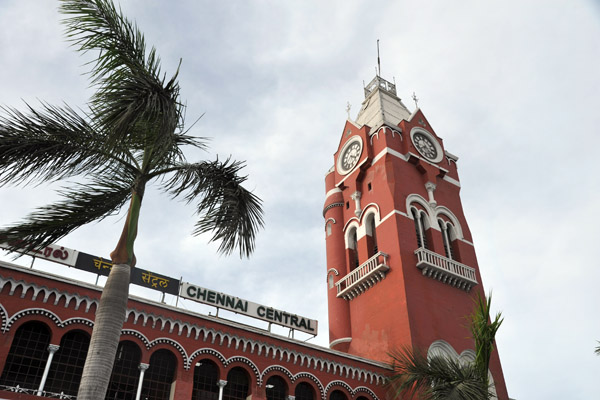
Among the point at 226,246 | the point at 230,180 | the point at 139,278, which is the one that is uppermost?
the point at 139,278

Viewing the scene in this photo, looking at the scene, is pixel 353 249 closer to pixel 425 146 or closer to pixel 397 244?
pixel 397 244

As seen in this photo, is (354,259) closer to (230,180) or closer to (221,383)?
(221,383)

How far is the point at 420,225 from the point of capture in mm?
33844

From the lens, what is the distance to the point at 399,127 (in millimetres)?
37938

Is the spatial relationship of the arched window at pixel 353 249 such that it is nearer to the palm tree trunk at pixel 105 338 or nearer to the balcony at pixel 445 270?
the balcony at pixel 445 270

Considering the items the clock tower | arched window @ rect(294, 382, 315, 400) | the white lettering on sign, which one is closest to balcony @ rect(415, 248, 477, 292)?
the clock tower

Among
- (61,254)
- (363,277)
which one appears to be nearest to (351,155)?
(363,277)

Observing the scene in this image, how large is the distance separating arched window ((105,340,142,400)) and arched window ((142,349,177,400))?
505 millimetres

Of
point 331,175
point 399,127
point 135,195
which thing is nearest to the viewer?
point 135,195

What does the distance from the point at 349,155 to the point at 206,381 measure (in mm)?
21963

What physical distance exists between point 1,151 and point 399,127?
1226 inches

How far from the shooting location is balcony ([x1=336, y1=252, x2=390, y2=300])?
1232 inches

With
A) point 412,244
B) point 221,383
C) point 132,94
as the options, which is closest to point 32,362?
point 221,383

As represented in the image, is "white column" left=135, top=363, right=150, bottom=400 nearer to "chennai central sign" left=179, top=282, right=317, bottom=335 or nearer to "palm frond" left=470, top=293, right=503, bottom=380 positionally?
"chennai central sign" left=179, top=282, right=317, bottom=335
